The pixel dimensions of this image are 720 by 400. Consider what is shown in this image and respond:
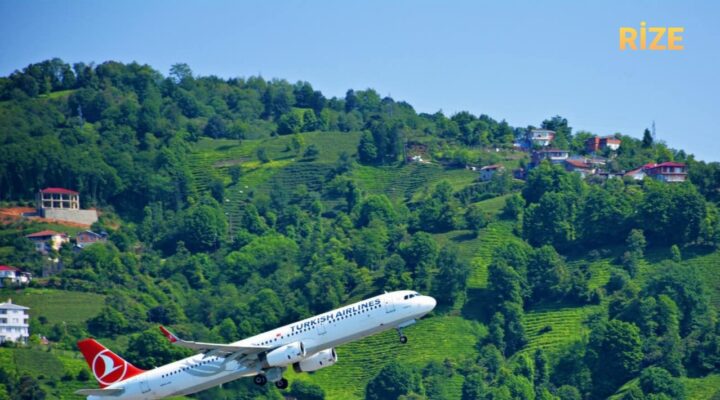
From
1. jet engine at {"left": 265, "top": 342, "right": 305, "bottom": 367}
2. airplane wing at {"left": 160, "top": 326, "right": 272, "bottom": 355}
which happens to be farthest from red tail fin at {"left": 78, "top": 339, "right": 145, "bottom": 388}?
jet engine at {"left": 265, "top": 342, "right": 305, "bottom": 367}

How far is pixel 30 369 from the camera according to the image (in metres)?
194

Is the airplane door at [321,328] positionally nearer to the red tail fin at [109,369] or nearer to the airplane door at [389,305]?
the airplane door at [389,305]

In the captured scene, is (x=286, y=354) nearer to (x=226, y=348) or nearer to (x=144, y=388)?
(x=226, y=348)

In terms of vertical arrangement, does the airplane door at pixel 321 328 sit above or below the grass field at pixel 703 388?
above

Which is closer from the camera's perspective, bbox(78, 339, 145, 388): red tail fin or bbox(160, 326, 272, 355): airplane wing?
bbox(160, 326, 272, 355): airplane wing

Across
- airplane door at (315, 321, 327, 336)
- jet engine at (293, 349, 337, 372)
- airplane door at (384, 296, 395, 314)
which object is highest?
airplane door at (384, 296, 395, 314)

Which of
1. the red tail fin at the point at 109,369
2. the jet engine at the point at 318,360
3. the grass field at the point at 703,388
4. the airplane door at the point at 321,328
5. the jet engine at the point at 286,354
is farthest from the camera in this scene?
the grass field at the point at 703,388

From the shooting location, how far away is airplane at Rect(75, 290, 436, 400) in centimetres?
11944

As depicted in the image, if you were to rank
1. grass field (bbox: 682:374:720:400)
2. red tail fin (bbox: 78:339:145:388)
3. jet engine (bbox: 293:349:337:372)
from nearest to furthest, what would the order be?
jet engine (bbox: 293:349:337:372)
red tail fin (bbox: 78:339:145:388)
grass field (bbox: 682:374:720:400)

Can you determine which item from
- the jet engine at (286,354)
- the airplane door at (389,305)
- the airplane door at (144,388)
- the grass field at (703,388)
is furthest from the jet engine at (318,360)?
the grass field at (703,388)

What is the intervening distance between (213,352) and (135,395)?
836 cm

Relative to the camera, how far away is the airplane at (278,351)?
11944 centimetres

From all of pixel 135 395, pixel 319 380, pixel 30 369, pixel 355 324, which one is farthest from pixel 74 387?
pixel 355 324

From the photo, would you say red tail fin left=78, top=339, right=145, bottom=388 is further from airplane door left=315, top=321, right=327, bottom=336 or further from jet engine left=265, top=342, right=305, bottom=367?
airplane door left=315, top=321, right=327, bottom=336
